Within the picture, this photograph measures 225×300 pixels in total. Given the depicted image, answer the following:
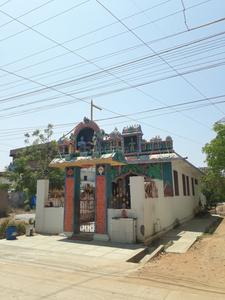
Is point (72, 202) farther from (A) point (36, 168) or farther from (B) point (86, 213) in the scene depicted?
(A) point (36, 168)

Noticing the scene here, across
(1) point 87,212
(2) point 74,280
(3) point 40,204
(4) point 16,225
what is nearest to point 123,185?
(1) point 87,212

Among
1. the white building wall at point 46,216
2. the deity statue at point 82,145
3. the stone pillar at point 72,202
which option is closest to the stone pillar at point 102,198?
the stone pillar at point 72,202

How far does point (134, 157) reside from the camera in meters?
21.1

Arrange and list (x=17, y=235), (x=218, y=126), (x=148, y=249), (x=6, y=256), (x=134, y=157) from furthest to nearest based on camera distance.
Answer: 1. (x=134, y=157)
2. (x=218, y=126)
3. (x=17, y=235)
4. (x=148, y=249)
5. (x=6, y=256)

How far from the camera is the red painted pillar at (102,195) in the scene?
13031mm

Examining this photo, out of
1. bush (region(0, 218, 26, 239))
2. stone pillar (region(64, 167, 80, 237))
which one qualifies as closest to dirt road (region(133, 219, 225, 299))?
stone pillar (region(64, 167, 80, 237))

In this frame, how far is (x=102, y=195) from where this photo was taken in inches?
527

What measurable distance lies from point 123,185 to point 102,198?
25.7 feet

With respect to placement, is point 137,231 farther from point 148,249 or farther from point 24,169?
point 24,169

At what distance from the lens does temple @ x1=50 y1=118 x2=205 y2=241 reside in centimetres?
1266

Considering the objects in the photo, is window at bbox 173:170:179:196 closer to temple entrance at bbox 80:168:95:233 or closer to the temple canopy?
temple entrance at bbox 80:168:95:233

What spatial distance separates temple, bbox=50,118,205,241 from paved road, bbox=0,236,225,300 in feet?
9.22

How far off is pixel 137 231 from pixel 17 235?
5.89 m

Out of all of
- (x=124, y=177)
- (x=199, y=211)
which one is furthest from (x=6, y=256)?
(x=199, y=211)
